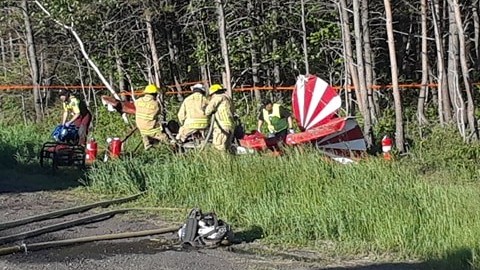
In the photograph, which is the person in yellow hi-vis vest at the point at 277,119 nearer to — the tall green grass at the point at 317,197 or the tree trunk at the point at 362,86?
the tree trunk at the point at 362,86

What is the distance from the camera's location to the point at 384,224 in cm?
930

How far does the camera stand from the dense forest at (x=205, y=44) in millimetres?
26266

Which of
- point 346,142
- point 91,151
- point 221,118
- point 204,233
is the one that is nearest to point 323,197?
point 204,233

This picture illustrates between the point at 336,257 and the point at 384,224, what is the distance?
2.77ft

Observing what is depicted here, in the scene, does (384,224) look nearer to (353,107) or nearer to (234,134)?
(234,134)

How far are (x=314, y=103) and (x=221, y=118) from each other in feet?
8.89

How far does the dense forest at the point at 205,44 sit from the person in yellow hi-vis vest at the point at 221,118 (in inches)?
332

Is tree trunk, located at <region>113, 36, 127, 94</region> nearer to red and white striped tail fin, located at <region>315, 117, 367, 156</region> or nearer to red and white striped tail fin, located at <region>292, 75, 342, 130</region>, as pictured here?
red and white striped tail fin, located at <region>292, 75, 342, 130</region>

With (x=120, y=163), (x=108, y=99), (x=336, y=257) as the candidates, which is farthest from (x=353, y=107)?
(x=336, y=257)

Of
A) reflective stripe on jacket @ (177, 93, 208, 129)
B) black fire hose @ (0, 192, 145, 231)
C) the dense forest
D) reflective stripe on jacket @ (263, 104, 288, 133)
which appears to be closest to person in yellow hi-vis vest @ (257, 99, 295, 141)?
reflective stripe on jacket @ (263, 104, 288, 133)

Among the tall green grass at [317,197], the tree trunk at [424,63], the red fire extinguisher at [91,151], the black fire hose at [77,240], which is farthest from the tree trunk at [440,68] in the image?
the black fire hose at [77,240]

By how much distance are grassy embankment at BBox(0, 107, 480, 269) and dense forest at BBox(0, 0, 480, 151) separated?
37.0ft

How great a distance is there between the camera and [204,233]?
30.6 feet

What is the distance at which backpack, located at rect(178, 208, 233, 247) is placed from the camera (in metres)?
9.27
